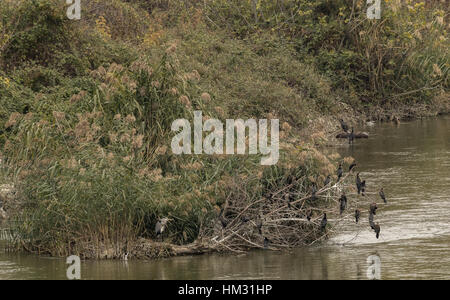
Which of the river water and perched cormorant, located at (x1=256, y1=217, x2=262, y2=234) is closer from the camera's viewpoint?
the river water

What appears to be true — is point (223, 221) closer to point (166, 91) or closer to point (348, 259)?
point (348, 259)

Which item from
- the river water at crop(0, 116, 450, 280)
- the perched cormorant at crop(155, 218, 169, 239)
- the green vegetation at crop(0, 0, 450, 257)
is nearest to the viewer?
the river water at crop(0, 116, 450, 280)

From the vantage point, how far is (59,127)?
14.3 metres

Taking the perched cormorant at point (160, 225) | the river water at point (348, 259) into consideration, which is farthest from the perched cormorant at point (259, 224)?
the perched cormorant at point (160, 225)

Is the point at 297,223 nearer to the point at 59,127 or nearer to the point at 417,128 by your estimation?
the point at 59,127

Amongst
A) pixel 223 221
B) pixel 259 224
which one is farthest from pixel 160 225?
pixel 259 224

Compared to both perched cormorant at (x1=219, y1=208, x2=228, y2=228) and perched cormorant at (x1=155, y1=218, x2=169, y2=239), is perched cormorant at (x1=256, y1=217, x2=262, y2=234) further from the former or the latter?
perched cormorant at (x1=155, y1=218, x2=169, y2=239)

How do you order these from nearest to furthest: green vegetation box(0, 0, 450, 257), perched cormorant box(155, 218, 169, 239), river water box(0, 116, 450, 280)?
A: river water box(0, 116, 450, 280), perched cormorant box(155, 218, 169, 239), green vegetation box(0, 0, 450, 257)

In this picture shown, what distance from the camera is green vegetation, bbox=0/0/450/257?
13453 mm

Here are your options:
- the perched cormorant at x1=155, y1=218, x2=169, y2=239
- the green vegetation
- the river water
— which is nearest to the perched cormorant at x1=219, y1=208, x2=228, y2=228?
the green vegetation

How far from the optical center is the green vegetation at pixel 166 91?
13453mm

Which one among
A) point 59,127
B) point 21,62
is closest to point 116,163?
point 59,127

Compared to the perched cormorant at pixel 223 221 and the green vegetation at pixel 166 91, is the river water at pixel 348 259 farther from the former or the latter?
the green vegetation at pixel 166 91

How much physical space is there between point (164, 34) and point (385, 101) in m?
8.47
